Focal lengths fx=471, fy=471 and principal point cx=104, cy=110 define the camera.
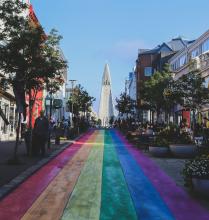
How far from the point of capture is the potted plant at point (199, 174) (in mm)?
9164

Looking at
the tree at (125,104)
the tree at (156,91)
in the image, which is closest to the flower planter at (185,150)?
the tree at (156,91)

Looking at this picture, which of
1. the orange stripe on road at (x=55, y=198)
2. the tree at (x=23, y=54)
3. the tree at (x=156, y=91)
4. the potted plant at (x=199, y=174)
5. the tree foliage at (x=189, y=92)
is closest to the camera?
the orange stripe on road at (x=55, y=198)

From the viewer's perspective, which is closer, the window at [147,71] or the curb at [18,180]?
the curb at [18,180]

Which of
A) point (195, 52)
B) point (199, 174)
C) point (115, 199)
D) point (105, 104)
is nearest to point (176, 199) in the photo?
point (199, 174)

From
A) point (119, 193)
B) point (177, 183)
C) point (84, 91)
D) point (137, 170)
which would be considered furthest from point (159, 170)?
point (84, 91)

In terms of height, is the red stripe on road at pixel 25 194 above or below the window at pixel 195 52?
below

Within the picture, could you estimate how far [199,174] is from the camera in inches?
363

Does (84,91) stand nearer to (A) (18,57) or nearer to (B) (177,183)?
(A) (18,57)

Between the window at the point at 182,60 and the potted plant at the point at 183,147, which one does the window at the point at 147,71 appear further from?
the potted plant at the point at 183,147

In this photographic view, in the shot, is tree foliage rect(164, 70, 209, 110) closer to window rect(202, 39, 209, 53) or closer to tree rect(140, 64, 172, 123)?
window rect(202, 39, 209, 53)

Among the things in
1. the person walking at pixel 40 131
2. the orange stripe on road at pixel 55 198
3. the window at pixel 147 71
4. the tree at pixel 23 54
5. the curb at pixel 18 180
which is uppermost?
the window at pixel 147 71

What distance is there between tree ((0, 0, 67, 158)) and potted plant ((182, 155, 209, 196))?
6863 millimetres

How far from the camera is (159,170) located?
15039 millimetres

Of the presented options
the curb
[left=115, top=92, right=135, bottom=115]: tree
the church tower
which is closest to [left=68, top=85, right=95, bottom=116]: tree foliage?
[left=115, top=92, right=135, bottom=115]: tree
